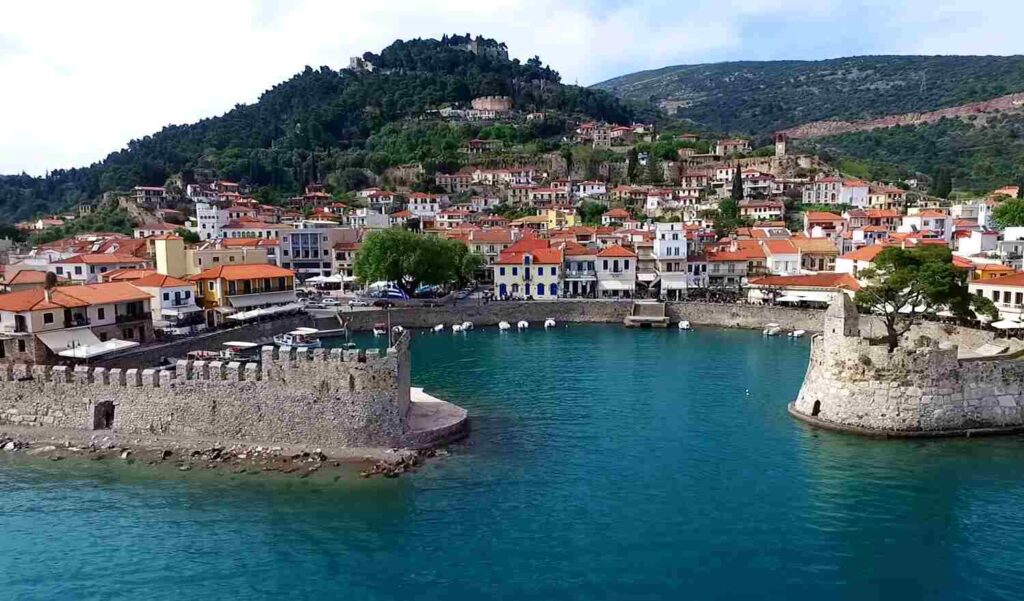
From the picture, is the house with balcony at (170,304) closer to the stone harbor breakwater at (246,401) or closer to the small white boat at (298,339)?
the small white boat at (298,339)

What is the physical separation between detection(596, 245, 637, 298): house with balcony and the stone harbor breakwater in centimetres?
3493

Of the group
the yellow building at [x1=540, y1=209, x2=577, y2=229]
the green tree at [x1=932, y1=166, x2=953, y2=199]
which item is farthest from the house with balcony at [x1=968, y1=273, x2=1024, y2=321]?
the green tree at [x1=932, y1=166, x2=953, y2=199]

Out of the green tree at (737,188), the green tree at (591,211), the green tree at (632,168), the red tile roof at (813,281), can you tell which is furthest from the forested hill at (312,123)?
the red tile roof at (813,281)

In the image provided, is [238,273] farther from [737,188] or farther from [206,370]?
[737,188]

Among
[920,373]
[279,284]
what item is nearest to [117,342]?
[279,284]

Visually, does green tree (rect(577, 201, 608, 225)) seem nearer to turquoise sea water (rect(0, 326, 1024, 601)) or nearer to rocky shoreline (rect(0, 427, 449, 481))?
turquoise sea water (rect(0, 326, 1024, 601))

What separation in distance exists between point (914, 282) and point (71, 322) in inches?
1396

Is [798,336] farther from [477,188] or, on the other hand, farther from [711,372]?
[477,188]

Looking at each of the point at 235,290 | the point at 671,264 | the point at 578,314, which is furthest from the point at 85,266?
the point at 671,264

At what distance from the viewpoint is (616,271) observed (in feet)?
189

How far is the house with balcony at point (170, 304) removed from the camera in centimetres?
4031

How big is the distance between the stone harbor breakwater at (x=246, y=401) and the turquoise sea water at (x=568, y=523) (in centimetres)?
182

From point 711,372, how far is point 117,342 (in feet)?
85.1

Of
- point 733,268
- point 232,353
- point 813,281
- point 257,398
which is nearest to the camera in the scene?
point 257,398
